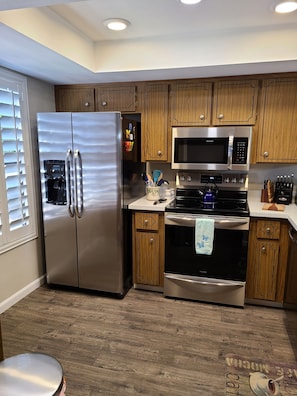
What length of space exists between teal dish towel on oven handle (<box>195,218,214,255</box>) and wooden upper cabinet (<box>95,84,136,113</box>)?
142cm

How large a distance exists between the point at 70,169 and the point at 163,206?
976 millimetres

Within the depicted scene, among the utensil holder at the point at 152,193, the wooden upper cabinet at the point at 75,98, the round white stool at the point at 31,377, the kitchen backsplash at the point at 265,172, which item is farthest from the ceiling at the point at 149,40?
the round white stool at the point at 31,377

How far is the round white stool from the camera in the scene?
1.25 m

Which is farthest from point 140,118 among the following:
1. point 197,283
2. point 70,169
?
point 197,283

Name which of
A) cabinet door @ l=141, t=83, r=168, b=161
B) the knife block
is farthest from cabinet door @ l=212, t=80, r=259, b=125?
the knife block

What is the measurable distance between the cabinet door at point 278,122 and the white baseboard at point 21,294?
2685mm

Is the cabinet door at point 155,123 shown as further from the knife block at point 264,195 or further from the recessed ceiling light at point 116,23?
the knife block at point 264,195

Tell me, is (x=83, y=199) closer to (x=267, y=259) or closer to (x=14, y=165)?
(x=14, y=165)

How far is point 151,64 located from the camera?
99.6 inches

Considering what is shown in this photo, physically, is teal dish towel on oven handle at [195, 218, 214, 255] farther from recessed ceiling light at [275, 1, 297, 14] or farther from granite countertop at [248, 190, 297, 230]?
recessed ceiling light at [275, 1, 297, 14]

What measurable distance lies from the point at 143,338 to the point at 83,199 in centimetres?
136

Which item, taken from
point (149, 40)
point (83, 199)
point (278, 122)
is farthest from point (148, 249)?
point (149, 40)

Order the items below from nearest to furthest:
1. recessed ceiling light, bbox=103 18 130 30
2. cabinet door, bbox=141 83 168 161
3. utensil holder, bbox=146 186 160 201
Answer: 1. recessed ceiling light, bbox=103 18 130 30
2. cabinet door, bbox=141 83 168 161
3. utensil holder, bbox=146 186 160 201

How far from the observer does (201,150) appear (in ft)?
9.45
